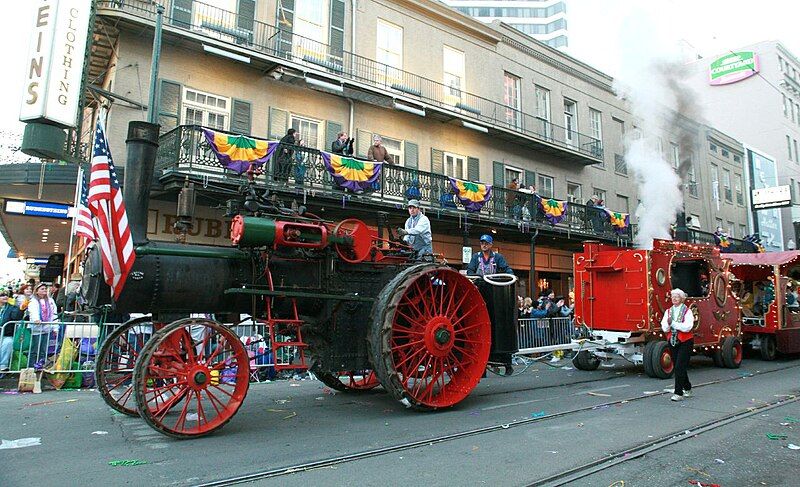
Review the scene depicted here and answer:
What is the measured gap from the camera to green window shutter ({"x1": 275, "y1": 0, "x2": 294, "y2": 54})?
15727 millimetres

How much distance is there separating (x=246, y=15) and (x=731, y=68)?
4038 centimetres

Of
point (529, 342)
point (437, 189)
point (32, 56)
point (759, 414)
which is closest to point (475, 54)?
point (437, 189)

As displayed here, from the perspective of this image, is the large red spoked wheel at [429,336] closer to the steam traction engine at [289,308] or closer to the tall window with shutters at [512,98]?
the steam traction engine at [289,308]

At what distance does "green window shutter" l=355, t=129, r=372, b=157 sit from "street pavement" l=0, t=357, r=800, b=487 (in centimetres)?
1032

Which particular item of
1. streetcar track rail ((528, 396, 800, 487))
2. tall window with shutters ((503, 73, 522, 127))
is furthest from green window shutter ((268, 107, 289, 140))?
streetcar track rail ((528, 396, 800, 487))

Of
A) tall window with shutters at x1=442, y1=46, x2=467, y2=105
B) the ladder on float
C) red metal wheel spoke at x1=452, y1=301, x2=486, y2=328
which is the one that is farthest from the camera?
tall window with shutters at x1=442, y1=46, x2=467, y2=105

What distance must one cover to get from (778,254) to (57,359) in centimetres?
1654

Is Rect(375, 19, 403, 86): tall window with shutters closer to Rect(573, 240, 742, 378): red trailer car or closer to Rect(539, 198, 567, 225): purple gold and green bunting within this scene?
Rect(539, 198, 567, 225): purple gold and green bunting

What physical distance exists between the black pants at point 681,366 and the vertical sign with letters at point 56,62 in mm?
12893

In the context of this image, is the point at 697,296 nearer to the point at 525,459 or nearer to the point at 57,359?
the point at 525,459

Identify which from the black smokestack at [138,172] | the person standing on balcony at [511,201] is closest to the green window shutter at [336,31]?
the person standing on balcony at [511,201]

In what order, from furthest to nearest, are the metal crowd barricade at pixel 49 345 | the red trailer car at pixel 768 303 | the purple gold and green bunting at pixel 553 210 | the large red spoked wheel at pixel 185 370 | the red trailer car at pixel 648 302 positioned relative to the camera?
the purple gold and green bunting at pixel 553 210, the red trailer car at pixel 768 303, the red trailer car at pixel 648 302, the metal crowd barricade at pixel 49 345, the large red spoked wheel at pixel 185 370

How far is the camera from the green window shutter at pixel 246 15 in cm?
1506

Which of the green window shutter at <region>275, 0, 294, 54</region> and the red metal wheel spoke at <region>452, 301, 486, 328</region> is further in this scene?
the green window shutter at <region>275, 0, 294, 54</region>
